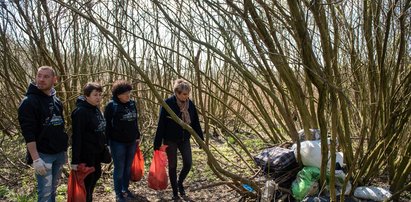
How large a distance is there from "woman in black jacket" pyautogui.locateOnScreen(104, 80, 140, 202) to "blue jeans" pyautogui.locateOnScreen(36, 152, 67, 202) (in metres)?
0.81

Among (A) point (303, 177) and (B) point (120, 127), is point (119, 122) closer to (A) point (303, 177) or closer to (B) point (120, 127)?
(B) point (120, 127)

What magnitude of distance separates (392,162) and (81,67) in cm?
581

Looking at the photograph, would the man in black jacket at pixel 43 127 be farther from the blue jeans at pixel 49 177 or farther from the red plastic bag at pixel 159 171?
the red plastic bag at pixel 159 171

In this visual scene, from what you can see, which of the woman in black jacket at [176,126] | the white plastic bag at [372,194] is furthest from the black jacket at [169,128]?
the white plastic bag at [372,194]

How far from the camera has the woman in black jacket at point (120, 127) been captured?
4.26m

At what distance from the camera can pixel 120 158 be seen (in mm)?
4348

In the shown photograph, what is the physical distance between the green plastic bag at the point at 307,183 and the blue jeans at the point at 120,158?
6.10 feet

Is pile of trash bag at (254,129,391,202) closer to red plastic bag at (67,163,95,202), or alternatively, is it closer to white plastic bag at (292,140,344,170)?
white plastic bag at (292,140,344,170)

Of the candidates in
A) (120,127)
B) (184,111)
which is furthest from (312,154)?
(120,127)

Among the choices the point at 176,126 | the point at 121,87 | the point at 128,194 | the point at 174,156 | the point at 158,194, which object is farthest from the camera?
the point at 158,194

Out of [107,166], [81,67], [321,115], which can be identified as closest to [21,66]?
[81,67]

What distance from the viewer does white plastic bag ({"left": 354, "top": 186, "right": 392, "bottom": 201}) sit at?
11.9 feet

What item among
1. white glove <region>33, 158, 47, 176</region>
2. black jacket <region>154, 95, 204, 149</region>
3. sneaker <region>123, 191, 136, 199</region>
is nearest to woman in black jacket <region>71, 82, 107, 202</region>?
white glove <region>33, 158, 47, 176</region>

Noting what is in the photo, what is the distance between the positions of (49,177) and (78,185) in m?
0.39
